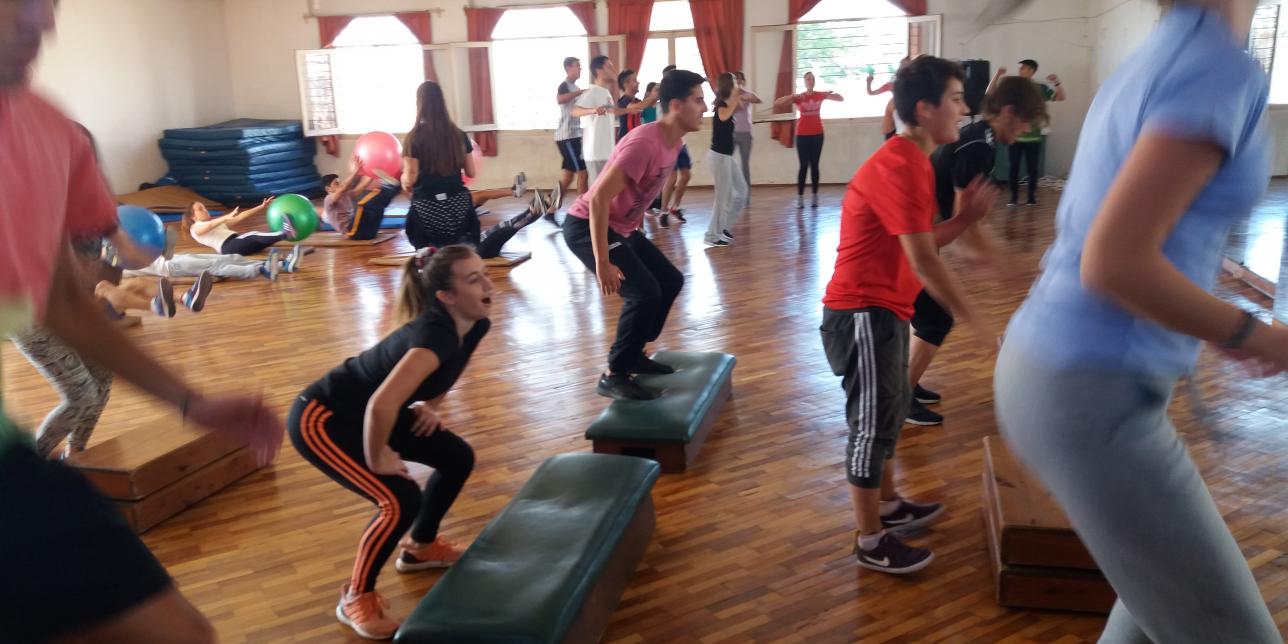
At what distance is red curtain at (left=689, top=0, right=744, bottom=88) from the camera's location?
478 inches

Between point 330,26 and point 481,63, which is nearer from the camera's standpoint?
point 481,63

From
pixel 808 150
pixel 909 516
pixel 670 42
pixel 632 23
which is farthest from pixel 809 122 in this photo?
pixel 909 516

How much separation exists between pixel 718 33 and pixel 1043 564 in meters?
10.6

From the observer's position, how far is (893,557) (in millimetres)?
2695

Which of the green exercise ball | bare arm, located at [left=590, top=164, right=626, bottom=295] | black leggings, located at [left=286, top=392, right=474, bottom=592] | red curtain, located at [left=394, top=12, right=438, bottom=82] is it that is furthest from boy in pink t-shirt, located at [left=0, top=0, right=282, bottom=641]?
red curtain, located at [left=394, top=12, right=438, bottom=82]

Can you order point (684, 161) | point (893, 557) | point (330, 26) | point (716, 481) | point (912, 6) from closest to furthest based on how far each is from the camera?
1. point (893, 557)
2. point (716, 481)
3. point (684, 161)
4. point (912, 6)
5. point (330, 26)

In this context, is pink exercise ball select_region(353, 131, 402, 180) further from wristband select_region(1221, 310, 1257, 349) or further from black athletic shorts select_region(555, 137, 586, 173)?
wristband select_region(1221, 310, 1257, 349)

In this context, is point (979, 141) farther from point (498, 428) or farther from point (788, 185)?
point (788, 185)

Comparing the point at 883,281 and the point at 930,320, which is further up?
the point at 883,281

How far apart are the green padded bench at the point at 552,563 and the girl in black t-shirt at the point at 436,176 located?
12.2 feet

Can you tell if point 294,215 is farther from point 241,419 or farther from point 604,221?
point 241,419

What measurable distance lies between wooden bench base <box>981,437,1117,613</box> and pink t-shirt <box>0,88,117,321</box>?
2120 mm

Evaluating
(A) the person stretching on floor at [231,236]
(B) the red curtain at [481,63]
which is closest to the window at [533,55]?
(B) the red curtain at [481,63]

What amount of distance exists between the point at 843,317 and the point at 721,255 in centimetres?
516
